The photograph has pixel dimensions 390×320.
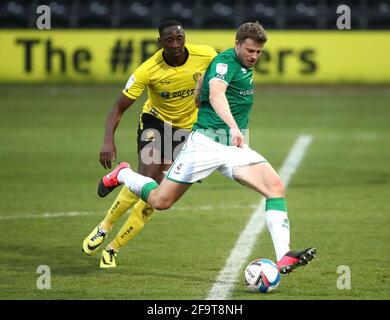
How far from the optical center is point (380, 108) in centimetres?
2394

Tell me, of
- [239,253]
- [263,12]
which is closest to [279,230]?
[239,253]

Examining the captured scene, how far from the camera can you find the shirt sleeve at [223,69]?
337 inches

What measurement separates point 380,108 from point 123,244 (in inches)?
596

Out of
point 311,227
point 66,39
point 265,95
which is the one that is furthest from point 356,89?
point 311,227

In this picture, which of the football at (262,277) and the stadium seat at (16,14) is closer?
the football at (262,277)

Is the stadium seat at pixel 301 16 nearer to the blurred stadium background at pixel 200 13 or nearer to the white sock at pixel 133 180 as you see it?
the blurred stadium background at pixel 200 13

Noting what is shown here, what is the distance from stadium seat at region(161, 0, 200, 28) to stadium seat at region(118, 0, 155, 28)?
0.30 meters

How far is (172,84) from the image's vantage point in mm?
9922

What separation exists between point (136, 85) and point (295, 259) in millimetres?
2397

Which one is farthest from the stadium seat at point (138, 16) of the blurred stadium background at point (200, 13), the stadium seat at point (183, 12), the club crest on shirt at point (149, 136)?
the club crest on shirt at point (149, 136)

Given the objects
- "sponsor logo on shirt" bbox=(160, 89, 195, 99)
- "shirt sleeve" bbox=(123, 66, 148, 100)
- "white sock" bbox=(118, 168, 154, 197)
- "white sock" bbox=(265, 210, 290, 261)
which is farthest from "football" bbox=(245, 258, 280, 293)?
"sponsor logo on shirt" bbox=(160, 89, 195, 99)

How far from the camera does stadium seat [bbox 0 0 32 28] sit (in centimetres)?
3011

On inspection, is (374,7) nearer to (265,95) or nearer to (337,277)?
(265,95)

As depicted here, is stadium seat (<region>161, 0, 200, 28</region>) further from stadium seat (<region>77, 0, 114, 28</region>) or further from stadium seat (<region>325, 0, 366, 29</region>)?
stadium seat (<region>325, 0, 366, 29</region>)
